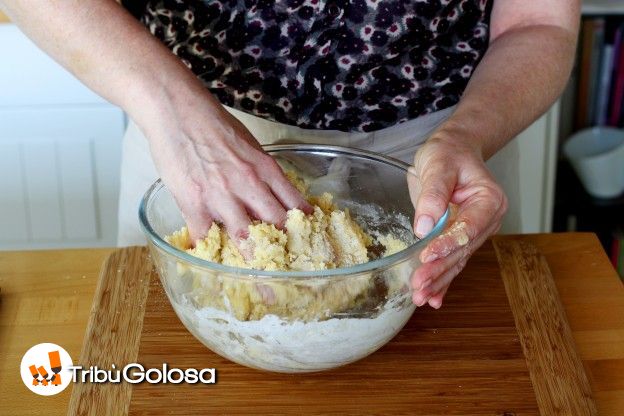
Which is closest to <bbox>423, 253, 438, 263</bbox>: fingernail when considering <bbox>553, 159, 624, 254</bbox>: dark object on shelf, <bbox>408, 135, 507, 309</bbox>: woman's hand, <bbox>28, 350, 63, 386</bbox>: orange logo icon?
<bbox>408, 135, 507, 309</bbox>: woman's hand

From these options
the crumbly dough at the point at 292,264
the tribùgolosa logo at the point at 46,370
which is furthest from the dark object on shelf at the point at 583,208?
the tribùgolosa logo at the point at 46,370

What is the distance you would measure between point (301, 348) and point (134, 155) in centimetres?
51

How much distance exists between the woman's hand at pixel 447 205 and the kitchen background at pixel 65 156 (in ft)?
3.13

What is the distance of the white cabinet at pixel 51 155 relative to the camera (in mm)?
1635

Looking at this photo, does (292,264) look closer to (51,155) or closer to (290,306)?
(290,306)

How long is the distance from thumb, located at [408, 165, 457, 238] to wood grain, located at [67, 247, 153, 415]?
0.31m

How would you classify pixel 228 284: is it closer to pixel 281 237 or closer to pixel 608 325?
pixel 281 237

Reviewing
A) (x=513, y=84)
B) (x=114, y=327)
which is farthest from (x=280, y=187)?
(x=513, y=84)

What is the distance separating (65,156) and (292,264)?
103 centimetres

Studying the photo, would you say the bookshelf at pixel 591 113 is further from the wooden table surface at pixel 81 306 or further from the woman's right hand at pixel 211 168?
the woman's right hand at pixel 211 168

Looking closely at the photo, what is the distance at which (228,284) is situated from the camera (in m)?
0.76

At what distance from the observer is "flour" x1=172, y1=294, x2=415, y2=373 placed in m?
0.78

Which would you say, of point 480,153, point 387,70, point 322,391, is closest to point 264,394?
point 322,391

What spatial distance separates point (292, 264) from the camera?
0.83m
